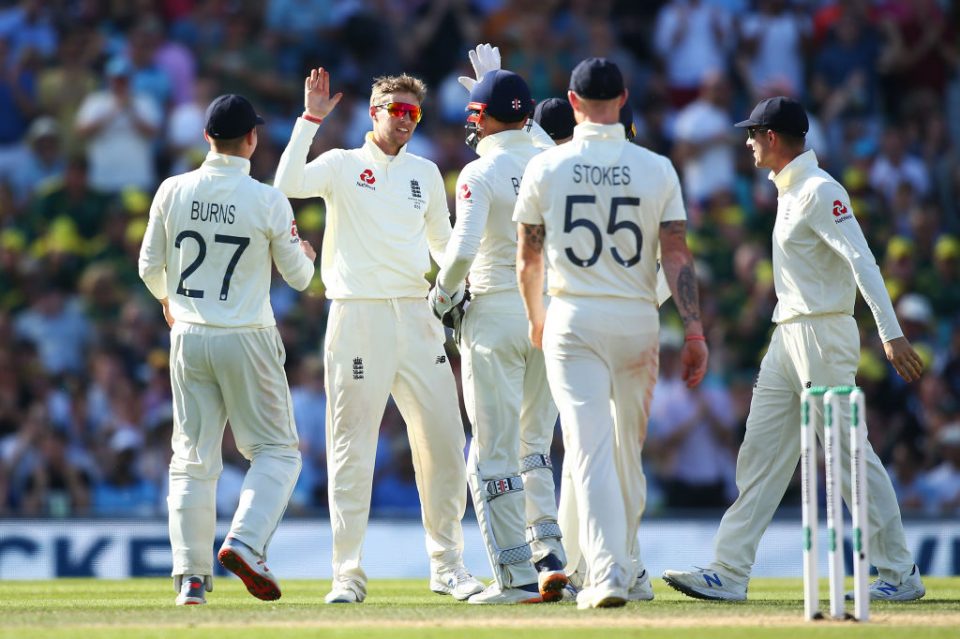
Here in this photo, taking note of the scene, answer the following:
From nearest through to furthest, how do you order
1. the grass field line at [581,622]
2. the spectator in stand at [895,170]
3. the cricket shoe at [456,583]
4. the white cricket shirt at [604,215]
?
the grass field line at [581,622], the white cricket shirt at [604,215], the cricket shoe at [456,583], the spectator in stand at [895,170]

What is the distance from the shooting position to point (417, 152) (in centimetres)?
1638

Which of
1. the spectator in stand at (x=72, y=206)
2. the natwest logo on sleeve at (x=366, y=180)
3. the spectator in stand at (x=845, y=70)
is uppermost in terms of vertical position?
the spectator in stand at (x=845, y=70)

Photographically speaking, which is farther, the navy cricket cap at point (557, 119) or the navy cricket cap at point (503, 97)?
the navy cricket cap at point (557, 119)

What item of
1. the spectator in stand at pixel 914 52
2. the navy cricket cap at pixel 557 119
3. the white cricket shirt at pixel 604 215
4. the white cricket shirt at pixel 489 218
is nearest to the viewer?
the white cricket shirt at pixel 604 215

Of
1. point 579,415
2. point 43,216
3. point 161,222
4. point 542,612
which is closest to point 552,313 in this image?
point 579,415

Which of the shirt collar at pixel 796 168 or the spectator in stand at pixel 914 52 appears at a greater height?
the spectator in stand at pixel 914 52

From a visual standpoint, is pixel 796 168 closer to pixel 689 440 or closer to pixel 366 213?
pixel 366 213

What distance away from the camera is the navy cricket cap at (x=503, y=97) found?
8.45 m

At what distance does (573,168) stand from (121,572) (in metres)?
6.06

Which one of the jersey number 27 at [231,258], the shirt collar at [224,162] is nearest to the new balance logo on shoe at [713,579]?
the jersey number 27 at [231,258]

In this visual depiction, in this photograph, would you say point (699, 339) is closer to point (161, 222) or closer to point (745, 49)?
point (161, 222)

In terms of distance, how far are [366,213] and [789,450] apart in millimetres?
2503

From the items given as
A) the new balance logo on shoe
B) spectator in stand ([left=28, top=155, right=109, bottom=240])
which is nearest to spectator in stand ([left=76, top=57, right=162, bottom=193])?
spectator in stand ([left=28, top=155, right=109, bottom=240])

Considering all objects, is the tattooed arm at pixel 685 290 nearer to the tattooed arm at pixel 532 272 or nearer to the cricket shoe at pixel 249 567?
the tattooed arm at pixel 532 272
